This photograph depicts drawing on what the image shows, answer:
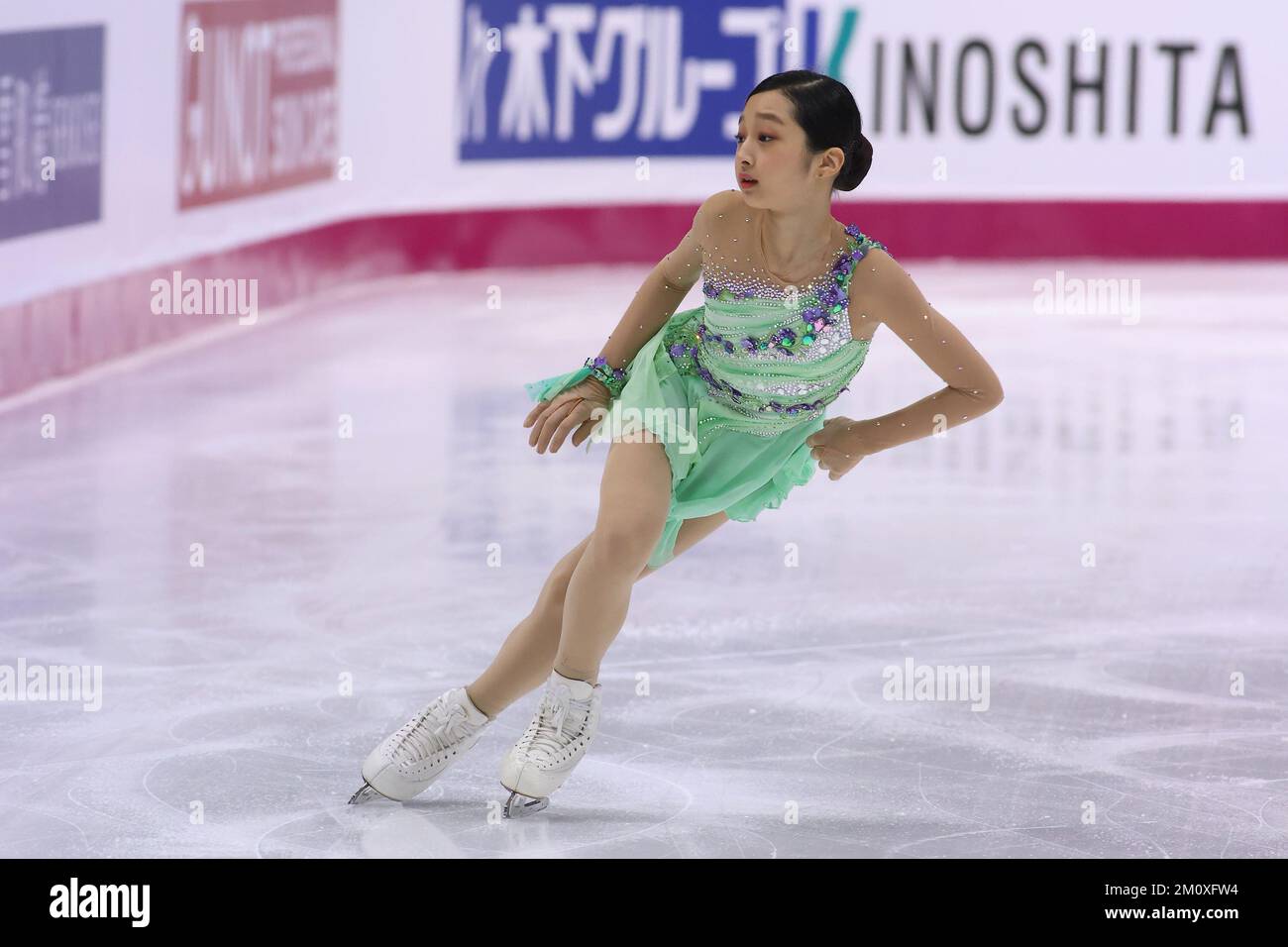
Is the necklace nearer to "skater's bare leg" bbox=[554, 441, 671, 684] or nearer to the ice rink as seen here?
"skater's bare leg" bbox=[554, 441, 671, 684]

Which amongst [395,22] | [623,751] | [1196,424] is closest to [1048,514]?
[1196,424]

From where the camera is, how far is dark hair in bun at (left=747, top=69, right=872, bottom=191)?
2799 millimetres

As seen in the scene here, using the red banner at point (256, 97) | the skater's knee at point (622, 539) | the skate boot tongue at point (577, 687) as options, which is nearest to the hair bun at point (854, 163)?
the skater's knee at point (622, 539)

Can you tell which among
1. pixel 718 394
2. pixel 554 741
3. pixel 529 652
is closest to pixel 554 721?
pixel 554 741

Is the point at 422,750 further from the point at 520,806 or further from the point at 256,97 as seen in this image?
the point at 256,97

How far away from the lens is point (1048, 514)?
5195 mm

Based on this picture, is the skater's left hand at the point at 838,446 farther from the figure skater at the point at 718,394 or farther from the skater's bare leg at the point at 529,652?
the skater's bare leg at the point at 529,652

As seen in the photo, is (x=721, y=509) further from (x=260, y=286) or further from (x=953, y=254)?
(x=953, y=254)

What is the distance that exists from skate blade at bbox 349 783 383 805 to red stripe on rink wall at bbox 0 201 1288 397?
352 centimetres

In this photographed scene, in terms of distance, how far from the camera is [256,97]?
25.7ft

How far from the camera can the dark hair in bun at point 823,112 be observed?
110 inches

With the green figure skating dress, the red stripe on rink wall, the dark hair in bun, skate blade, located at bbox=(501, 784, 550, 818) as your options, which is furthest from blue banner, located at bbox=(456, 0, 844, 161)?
skate blade, located at bbox=(501, 784, 550, 818)
